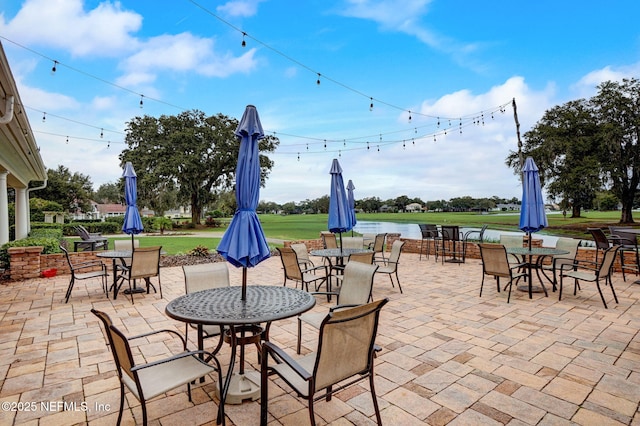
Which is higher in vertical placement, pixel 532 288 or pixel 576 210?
pixel 576 210

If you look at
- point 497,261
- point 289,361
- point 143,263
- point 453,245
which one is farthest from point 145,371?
point 453,245

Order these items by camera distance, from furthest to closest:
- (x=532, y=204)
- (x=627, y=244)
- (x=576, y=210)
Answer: (x=576, y=210), (x=627, y=244), (x=532, y=204)

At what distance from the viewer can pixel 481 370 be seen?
262cm

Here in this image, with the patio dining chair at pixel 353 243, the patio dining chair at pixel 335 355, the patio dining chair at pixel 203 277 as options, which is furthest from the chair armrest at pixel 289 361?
the patio dining chair at pixel 353 243

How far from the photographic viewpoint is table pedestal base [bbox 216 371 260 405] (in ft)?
7.22

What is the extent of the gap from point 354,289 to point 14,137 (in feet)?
24.1

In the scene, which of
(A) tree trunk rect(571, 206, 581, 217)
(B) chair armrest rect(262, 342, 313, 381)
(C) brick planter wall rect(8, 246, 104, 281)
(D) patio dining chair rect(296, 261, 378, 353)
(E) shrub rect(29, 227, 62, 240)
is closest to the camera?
(B) chair armrest rect(262, 342, 313, 381)

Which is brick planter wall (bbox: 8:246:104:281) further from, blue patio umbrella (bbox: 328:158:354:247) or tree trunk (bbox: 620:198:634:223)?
tree trunk (bbox: 620:198:634:223)

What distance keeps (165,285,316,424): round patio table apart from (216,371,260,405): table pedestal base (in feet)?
0.06

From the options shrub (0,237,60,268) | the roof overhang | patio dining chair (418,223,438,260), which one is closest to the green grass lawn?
shrub (0,237,60,268)

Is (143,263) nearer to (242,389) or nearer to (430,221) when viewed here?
(242,389)

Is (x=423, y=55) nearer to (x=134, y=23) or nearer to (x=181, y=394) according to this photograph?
(x=134, y=23)

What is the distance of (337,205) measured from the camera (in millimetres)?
5621

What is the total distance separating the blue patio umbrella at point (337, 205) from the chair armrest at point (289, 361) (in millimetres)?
3732
